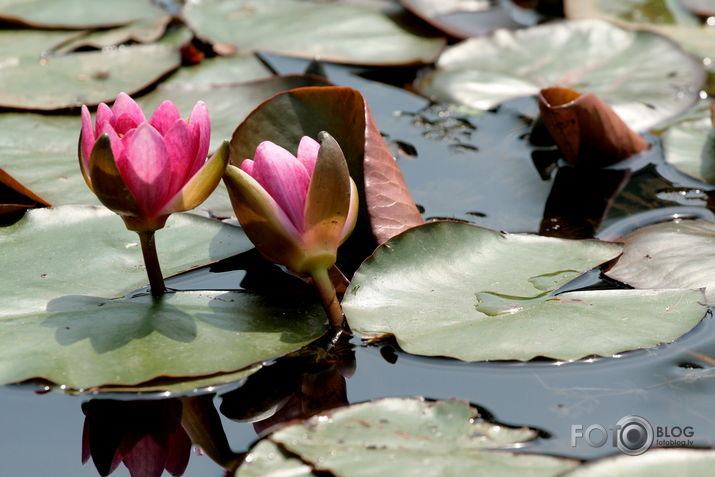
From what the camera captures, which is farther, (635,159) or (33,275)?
(635,159)

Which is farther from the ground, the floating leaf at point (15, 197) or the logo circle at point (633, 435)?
the logo circle at point (633, 435)

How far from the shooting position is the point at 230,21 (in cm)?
308

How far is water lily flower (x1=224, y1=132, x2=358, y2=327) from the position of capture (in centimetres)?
140

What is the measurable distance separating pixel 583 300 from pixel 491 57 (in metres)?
1.54

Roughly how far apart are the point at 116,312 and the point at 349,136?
0.59 meters

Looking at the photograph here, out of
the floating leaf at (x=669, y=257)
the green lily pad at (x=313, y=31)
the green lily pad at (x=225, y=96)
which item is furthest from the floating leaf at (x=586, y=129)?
the green lily pad at (x=313, y=31)

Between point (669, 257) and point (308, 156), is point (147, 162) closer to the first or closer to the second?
point (308, 156)

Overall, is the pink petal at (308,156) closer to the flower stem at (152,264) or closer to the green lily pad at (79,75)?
the flower stem at (152,264)

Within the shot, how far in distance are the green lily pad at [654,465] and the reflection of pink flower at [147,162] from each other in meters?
0.78

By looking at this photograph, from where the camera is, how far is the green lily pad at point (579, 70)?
2.60 meters

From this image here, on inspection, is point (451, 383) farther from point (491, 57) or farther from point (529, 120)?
point (491, 57)

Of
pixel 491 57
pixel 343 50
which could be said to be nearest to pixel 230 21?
pixel 343 50

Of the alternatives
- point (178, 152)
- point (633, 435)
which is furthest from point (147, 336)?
point (633, 435)

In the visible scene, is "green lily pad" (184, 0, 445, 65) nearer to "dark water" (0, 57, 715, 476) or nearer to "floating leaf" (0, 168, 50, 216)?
"floating leaf" (0, 168, 50, 216)
